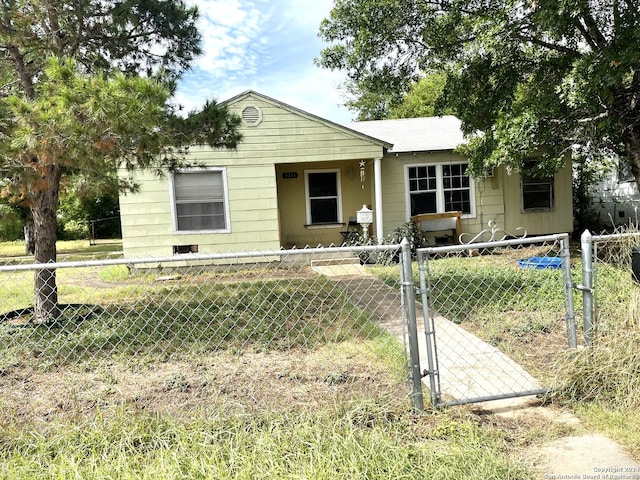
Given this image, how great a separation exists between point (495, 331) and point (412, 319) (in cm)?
236

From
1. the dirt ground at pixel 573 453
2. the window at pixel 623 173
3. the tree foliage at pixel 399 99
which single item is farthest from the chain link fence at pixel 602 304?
the window at pixel 623 173

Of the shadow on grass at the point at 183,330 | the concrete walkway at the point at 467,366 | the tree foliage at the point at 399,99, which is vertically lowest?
→ the concrete walkway at the point at 467,366

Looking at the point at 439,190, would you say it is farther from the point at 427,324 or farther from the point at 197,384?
the point at 197,384

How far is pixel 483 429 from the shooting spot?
9.36 feet

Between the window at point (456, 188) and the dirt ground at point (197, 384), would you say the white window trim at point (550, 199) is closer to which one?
the window at point (456, 188)

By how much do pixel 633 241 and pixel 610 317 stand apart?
1218 mm

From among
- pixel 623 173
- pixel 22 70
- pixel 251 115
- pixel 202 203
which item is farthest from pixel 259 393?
pixel 623 173

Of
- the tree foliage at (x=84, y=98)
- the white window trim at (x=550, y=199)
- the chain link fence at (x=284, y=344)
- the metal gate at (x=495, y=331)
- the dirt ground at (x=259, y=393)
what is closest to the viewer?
the dirt ground at (x=259, y=393)

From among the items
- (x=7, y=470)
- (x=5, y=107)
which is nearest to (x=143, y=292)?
(x=5, y=107)

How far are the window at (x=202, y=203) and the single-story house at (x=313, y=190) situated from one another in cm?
2

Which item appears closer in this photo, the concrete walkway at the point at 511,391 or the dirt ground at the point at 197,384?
the concrete walkway at the point at 511,391

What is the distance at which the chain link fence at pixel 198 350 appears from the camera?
3.43 meters

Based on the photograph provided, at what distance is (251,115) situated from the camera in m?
10.5

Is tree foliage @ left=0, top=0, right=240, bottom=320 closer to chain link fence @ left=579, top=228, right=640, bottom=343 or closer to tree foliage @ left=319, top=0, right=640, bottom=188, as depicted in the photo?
chain link fence @ left=579, top=228, right=640, bottom=343
